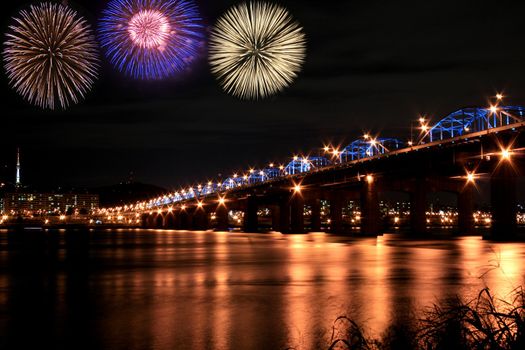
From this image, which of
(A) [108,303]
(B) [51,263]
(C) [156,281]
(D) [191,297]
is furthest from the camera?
(B) [51,263]

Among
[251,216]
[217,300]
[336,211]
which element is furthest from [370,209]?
[217,300]

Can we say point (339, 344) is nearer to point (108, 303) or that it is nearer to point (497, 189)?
point (108, 303)

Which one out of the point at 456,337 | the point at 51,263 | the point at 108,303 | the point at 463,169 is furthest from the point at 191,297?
the point at 463,169

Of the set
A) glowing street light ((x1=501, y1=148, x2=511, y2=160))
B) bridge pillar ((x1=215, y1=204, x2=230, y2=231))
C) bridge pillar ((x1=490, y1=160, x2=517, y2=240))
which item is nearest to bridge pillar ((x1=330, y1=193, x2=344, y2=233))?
bridge pillar ((x1=215, y1=204, x2=230, y2=231))

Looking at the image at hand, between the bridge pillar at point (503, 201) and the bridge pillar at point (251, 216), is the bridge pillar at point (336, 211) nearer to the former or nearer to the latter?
the bridge pillar at point (251, 216)

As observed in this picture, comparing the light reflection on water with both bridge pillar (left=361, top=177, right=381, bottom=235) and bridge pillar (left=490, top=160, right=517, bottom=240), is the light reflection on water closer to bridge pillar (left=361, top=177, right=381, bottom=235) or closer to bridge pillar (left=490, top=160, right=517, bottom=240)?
bridge pillar (left=490, top=160, right=517, bottom=240)
